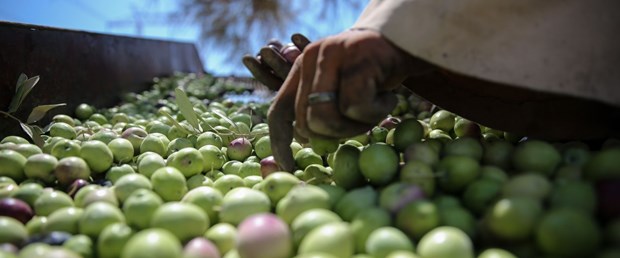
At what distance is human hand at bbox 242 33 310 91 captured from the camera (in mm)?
2805

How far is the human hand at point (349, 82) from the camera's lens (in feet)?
4.66

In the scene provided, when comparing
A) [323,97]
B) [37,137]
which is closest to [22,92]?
[37,137]

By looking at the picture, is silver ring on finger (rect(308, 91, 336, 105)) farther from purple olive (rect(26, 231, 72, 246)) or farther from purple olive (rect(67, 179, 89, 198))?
purple olive (rect(67, 179, 89, 198))

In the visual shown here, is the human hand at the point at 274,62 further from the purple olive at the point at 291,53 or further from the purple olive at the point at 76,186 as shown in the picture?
the purple olive at the point at 76,186

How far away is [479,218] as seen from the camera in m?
1.41

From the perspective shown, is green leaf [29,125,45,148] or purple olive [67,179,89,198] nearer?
purple olive [67,179,89,198]

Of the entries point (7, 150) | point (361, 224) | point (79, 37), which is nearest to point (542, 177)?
point (361, 224)

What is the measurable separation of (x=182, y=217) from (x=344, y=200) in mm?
516

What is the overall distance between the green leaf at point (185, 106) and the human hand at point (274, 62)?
1.96 ft

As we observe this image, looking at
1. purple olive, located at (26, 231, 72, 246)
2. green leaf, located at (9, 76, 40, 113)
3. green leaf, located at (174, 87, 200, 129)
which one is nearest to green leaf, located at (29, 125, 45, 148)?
green leaf, located at (9, 76, 40, 113)

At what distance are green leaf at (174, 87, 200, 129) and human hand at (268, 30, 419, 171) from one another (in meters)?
0.94

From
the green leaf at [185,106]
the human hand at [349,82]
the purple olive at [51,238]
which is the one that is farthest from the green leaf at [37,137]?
the human hand at [349,82]

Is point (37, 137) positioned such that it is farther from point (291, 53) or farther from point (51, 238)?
point (291, 53)

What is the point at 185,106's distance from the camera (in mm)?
2398
